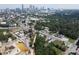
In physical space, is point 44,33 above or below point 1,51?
above

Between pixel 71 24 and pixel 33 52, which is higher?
pixel 71 24

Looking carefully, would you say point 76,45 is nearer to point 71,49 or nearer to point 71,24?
point 71,49
